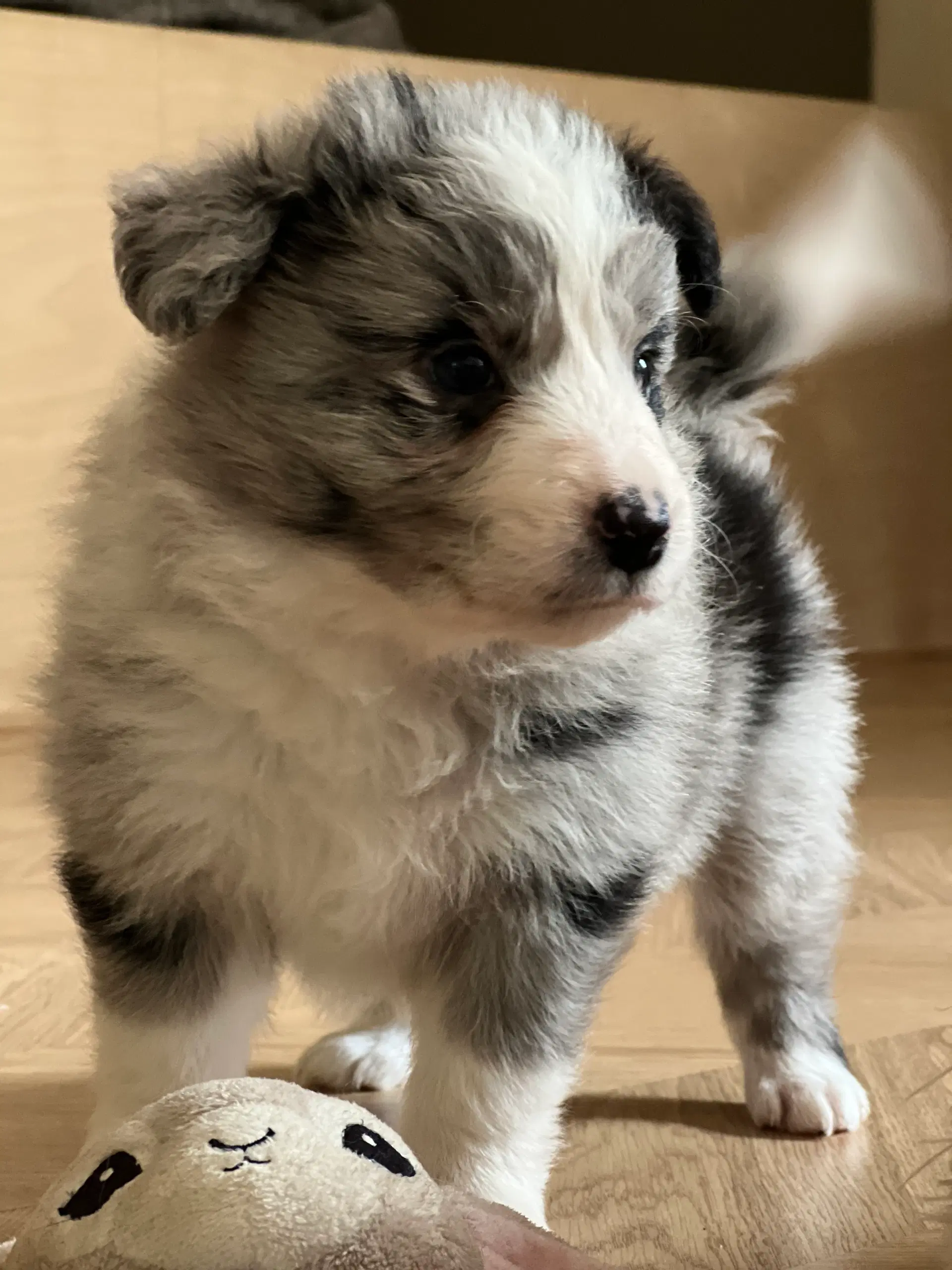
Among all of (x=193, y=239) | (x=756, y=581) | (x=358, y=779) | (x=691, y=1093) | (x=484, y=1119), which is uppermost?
(x=193, y=239)

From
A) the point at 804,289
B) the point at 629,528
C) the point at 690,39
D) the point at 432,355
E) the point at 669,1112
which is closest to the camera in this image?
the point at 629,528

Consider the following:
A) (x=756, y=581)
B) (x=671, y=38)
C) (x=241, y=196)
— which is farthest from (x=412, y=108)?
(x=671, y=38)

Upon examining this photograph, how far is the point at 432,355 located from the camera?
1.25 meters

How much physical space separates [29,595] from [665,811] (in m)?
2.22

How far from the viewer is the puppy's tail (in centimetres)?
191

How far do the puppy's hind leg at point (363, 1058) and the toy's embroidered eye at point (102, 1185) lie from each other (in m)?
0.81

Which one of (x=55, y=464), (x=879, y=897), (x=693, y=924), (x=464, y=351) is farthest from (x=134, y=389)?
(x=55, y=464)

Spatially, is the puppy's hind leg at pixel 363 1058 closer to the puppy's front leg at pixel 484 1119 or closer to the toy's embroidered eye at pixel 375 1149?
the puppy's front leg at pixel 484 1119

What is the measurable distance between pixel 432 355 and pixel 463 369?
0.10 ft

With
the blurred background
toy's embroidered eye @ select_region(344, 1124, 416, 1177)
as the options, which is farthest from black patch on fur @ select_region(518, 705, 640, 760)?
the blurred background

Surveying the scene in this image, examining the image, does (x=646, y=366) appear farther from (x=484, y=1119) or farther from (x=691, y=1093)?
(x=691, y=1093)

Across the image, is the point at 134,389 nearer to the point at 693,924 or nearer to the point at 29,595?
the point at 693,924

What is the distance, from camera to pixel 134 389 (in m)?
1.44

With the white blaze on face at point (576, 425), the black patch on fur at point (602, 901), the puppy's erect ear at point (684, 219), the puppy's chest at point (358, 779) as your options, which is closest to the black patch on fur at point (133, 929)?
the puppy's chest at point (358, 779)
